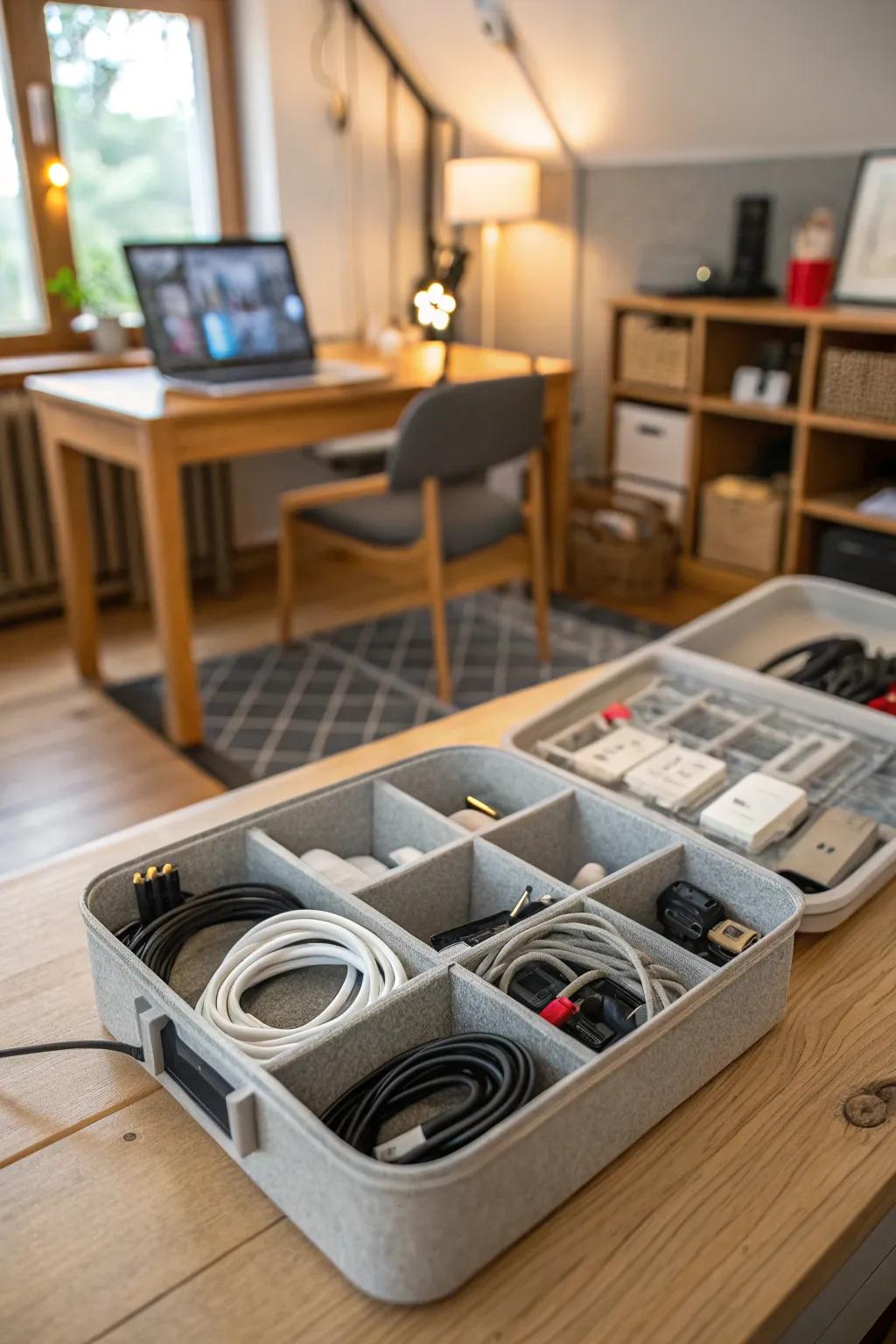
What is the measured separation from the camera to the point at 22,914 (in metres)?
1.16

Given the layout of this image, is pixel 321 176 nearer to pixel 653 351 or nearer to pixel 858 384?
pixel 653 351

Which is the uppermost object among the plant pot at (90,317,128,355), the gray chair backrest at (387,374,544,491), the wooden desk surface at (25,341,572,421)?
the plant pot at (90,317,128,355)

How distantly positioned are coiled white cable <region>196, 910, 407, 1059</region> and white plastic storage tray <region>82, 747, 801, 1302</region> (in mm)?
22

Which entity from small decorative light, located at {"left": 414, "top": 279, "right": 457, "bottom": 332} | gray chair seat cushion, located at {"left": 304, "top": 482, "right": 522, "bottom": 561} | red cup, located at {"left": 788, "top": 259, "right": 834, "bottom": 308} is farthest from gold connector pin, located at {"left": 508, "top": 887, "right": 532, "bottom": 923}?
red cup, located at {"left": 788, "top": 259, "right": 834, "bottom": 308}

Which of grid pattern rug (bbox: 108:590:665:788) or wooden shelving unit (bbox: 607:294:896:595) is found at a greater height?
wooden shelving unit (bbox: 607:294:896:595)

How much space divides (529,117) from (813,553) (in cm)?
177

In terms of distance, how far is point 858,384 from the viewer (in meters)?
3.19

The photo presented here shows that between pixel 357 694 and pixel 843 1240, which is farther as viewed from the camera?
pixel 357 694

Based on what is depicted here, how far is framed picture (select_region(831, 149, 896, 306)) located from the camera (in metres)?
3.21

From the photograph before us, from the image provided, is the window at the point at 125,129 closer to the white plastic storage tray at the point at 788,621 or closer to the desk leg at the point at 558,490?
the desk leg at the point at 558,490

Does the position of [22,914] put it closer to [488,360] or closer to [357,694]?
[357,694]

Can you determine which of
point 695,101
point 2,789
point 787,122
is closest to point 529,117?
point 695,101

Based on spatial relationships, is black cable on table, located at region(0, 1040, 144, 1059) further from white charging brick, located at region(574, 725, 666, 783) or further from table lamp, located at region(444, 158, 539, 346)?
table lamp, located at region(444, 158, 539, 346)

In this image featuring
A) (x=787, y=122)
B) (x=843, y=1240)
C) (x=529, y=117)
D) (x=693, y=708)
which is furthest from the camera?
(x=529, y=117)
